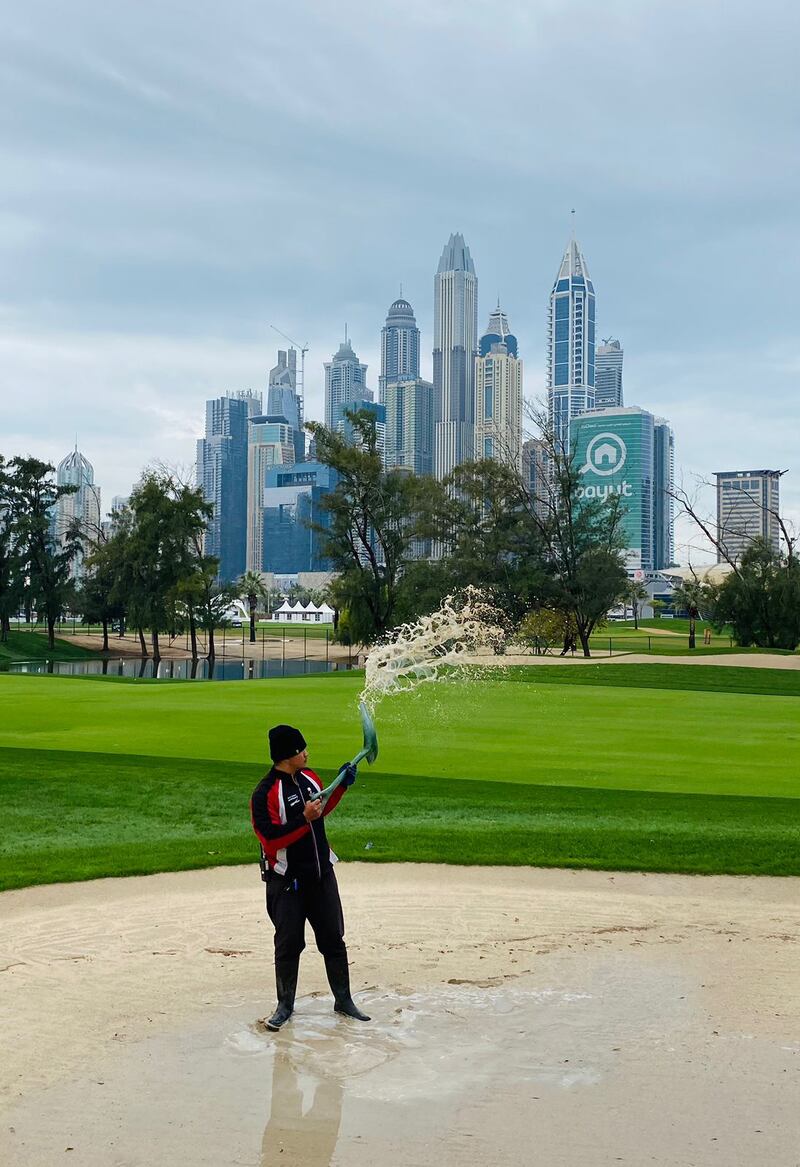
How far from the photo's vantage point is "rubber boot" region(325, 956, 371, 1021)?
768 cm

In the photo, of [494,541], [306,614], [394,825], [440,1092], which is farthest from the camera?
[306,614]

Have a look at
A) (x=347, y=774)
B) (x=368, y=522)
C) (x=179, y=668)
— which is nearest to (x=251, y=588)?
(x=179, y=668)

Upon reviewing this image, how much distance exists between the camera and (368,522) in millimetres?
72062

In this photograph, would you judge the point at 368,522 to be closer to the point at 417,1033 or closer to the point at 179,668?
the point at 179,668

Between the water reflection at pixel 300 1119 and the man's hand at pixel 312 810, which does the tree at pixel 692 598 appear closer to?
the man's hand at pixel 312 810

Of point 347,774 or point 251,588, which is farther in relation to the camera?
point 251,588

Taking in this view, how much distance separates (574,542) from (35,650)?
45.5 m

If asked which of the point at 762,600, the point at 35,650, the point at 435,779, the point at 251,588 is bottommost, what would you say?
the point at 35,650

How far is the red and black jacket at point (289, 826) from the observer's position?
297 inches

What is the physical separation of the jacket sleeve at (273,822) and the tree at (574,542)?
5455 cm

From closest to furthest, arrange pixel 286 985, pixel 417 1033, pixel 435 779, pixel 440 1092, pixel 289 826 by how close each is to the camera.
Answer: pixel 440 1092 < pixel 417 1033 < pixel 289 826 < pixel 286 985 < pixel 435 779

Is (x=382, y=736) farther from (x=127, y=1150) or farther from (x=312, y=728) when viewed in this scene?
(x=127, y=1150)

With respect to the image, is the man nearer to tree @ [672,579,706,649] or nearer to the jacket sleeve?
the jacket sleeve

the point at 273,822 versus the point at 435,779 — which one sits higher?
the point at 273,822
